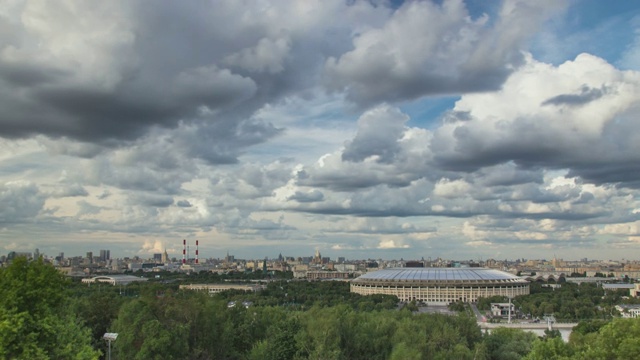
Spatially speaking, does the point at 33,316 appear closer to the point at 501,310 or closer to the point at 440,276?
the point at 501,310

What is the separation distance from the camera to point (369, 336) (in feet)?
130

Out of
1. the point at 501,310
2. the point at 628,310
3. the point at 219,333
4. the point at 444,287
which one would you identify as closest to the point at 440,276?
the point at 444,287

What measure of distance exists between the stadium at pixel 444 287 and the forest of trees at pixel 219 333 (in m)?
74.9

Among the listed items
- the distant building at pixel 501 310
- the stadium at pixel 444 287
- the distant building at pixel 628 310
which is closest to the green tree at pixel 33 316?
the distant building at pixel 501 310

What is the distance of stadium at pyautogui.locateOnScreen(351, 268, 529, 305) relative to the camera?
122875 millimetres

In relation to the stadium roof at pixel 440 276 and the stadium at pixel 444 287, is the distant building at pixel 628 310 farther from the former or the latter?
the stadium roof at pixel 440 276

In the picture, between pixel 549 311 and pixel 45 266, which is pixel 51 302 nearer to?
pixel 45 266

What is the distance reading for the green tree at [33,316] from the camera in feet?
70.6

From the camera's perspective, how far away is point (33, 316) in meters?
22.8

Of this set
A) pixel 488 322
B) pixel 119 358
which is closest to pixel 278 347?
pixel 119 358

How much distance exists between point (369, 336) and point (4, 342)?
78.7 feet

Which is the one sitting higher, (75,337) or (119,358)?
(75,337)

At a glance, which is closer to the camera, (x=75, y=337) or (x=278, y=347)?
(x=75, y=337)

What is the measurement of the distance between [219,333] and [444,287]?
A: 92706 mm
